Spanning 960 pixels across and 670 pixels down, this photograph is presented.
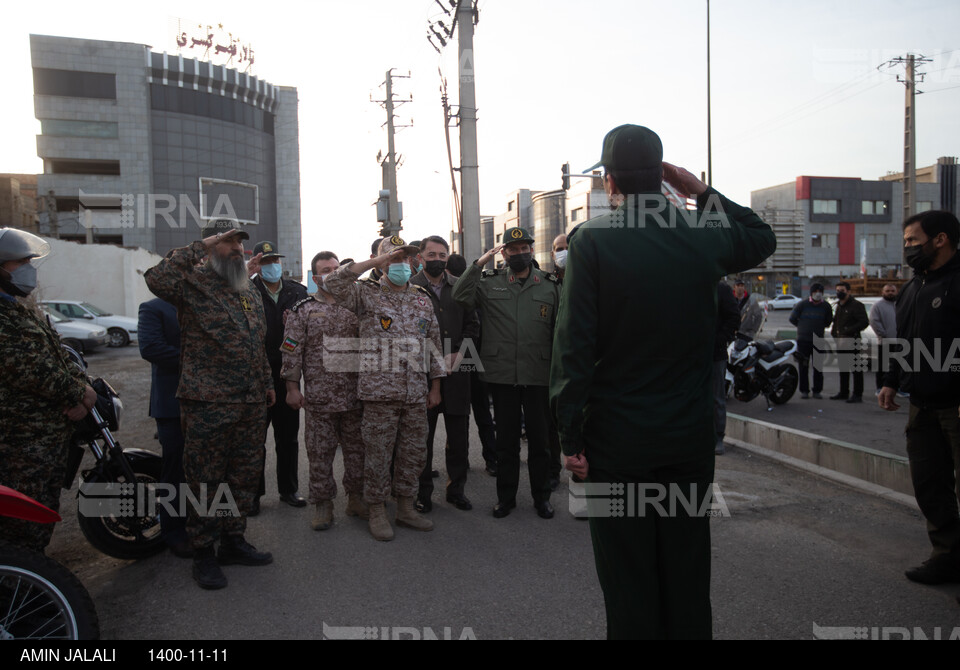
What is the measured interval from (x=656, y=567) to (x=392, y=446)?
107 inches

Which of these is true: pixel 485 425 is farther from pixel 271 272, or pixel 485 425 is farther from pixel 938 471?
pixel 938 471

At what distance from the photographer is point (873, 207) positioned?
216 ft

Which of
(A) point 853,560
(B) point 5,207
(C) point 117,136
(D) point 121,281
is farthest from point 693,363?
(C) point 117,136

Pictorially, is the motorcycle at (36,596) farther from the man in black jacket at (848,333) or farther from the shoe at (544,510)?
the man in black jacket at (848,333)

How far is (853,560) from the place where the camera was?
3.88 meters

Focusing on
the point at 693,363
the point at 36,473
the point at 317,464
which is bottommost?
the point at 317,464

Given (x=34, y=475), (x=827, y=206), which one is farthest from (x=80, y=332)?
(x=827, y=206)

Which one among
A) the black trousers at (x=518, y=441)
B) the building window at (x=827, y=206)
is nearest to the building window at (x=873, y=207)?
the building window at (x=827, y=206)

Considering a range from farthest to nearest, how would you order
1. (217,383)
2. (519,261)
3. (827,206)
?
(827,206) → (519,261) → (217,383)

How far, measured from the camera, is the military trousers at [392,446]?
4.52 meters

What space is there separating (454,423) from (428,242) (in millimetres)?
1592

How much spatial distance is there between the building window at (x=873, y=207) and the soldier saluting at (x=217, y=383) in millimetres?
75500

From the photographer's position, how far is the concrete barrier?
A: 17.2 ft

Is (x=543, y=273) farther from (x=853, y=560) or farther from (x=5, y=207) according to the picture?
(x=5, y=207)
